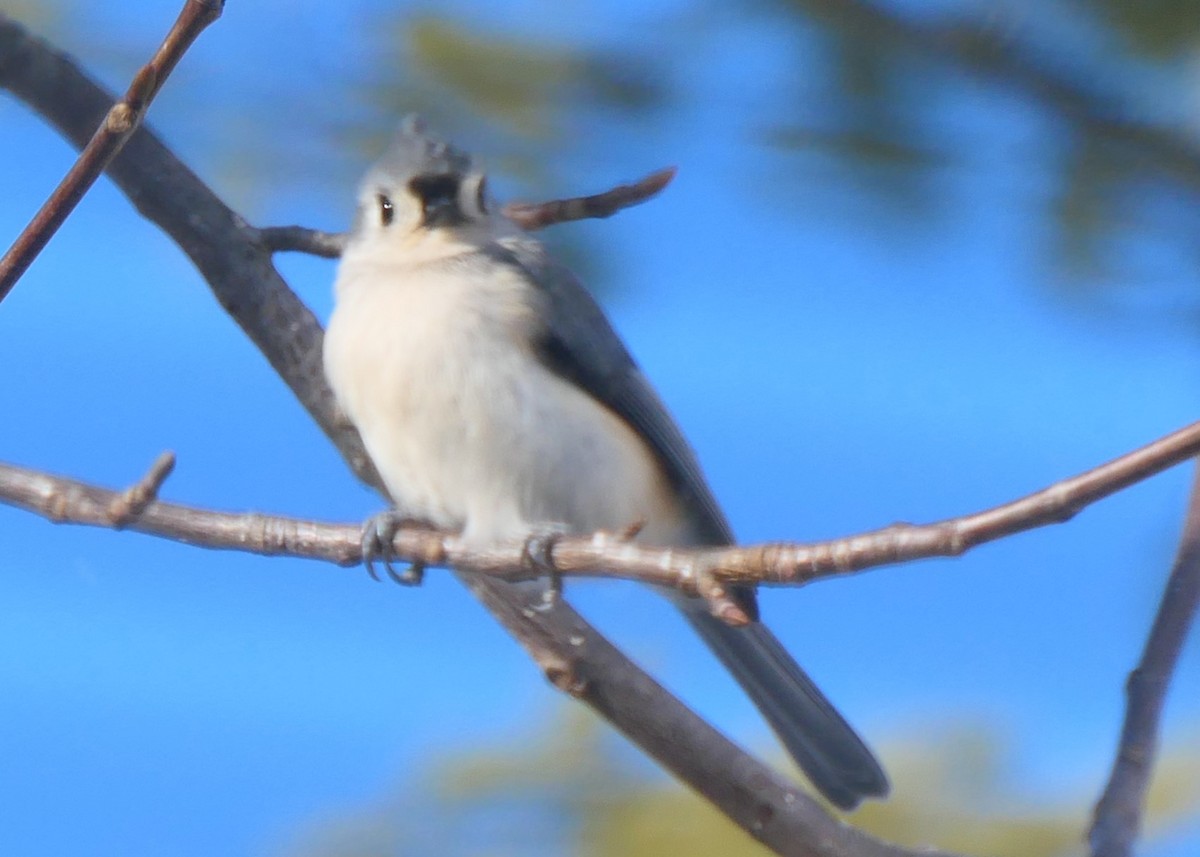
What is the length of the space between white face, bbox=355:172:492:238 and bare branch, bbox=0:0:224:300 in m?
1.04

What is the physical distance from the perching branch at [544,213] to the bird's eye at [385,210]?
0.45 feet

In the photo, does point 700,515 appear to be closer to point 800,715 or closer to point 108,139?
point 800,715

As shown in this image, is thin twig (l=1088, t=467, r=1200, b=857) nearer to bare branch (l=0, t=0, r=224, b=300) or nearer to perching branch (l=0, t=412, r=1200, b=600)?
perching branch (l=0, t=412, r=1200, b=600)

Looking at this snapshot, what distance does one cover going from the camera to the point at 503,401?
85.7 inches

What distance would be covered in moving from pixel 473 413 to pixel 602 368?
0.87ft

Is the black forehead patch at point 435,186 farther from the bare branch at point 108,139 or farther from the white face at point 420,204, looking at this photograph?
the bare branch at point 108,139

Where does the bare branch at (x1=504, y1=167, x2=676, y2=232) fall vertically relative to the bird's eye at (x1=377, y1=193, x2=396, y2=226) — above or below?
below

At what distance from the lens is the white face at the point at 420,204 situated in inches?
92.4

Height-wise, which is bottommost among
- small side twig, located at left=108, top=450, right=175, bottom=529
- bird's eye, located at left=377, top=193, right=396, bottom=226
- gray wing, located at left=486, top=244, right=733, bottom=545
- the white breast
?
small side twig, located at left=108, top=450, right=175, bottom=529

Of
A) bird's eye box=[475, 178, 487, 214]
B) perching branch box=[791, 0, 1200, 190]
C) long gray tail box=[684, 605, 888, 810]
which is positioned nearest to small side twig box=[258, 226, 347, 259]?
bird's eye box=[475, 178, 487, 214]

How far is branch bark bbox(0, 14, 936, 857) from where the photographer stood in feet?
5.95

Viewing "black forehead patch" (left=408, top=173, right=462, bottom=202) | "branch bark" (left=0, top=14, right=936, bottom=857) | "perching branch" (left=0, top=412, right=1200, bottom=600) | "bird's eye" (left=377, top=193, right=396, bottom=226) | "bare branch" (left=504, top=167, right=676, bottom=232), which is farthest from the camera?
"bird's eye" (left=377, top=193, right=396, bottom=226)

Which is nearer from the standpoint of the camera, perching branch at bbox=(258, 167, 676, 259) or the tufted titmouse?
perching branch at bbox=(258, 167, 676, 259)

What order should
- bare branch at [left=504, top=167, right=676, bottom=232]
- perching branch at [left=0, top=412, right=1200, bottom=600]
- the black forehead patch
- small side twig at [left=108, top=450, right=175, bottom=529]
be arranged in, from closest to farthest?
perching branch at [left=0, top=412, right=1200, bottom=600] < small side twig at [left=108, top=450, right=175, bottom=529] < bare branch at [left=504, top=167, right=676, bottom=232] < the black forehead patch
